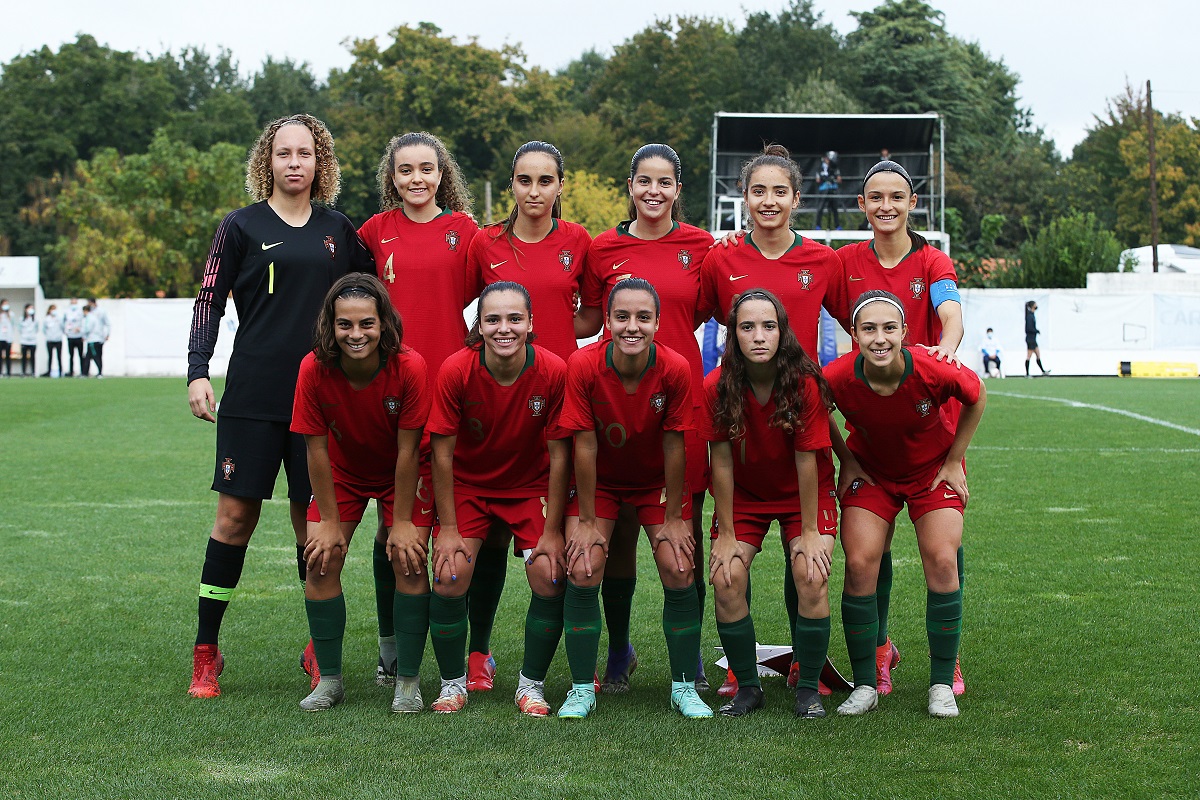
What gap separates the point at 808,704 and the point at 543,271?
1.75 meters

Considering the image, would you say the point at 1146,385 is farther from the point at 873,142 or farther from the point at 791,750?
the point at 791,750

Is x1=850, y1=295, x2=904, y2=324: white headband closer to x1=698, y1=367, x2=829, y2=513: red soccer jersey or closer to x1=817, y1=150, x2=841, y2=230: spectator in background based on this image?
x1=698, y1=367, x2=829, y2=513: red soccer jersey

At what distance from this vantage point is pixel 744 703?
13.4 feet

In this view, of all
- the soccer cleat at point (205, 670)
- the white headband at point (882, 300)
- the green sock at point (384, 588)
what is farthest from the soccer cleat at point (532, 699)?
the white headband at point (882, 300)

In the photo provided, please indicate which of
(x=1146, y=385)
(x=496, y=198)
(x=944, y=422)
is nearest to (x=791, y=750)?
(x=944, y=422)

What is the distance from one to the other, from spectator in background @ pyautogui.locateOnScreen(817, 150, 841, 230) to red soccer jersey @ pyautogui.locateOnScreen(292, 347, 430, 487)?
23.1 m

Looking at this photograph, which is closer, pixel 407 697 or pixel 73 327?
pixel 407 697

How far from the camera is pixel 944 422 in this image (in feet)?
14.0

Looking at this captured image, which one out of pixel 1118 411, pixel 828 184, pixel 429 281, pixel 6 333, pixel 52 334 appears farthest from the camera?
pixel 6 333

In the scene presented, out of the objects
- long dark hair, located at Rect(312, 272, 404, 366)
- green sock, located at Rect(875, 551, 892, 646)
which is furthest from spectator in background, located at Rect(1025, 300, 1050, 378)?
long dark hair, located at Rect(312, 272, 404, 366)

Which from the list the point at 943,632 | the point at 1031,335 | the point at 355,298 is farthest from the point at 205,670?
the point at 1031,335

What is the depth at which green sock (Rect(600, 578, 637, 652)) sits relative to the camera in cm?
453

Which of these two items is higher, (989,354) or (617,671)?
(989,354)

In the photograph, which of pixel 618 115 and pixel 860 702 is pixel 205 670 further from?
pixel 618 115
